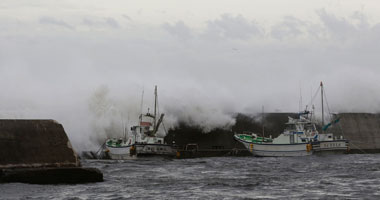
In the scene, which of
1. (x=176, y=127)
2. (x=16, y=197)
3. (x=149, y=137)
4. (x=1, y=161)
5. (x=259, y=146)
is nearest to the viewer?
(x=16, y=197)

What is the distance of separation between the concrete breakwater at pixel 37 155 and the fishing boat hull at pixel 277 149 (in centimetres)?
4179

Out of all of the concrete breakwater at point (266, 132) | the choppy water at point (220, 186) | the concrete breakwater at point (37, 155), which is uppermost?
the concrete breakwater at point (266, 132)

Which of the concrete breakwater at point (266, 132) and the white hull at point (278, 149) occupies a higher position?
the concrete breakwater at point (266, 132)

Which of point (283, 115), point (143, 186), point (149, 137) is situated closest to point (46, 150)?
point (143, 186)

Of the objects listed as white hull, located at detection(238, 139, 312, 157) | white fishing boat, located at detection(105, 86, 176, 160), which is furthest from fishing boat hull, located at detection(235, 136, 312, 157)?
white fishing boat, located at detection(105, 86, 176, 160)

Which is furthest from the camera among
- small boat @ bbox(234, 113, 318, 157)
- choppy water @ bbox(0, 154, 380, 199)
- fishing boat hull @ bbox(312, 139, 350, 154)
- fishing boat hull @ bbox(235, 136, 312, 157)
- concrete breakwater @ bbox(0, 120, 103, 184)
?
small boat @ bbox(234, 113, 318, 157)

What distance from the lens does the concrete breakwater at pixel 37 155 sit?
27.0 metres

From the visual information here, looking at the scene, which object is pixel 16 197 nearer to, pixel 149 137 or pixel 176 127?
pixel 149 137

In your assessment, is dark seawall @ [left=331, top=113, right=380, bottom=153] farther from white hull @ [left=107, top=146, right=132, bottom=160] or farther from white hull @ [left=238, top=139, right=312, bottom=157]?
white hull @ [left=107, top=146, right=132, bottom=160]

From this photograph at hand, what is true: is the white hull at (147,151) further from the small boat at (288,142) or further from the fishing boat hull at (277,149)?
the small boat at (288,142)

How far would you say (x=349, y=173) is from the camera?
128ft

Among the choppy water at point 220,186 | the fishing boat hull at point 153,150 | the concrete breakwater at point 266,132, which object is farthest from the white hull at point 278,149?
the choppy water at point 220,186

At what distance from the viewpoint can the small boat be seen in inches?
2650

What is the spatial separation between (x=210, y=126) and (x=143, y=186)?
148 ft
